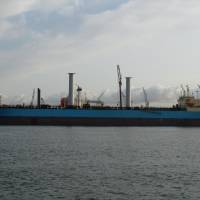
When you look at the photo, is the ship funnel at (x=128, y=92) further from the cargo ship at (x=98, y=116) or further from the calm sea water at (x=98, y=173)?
the calm sea water at (x=98, y=173)

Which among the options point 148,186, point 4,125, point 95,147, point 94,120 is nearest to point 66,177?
point 148,186

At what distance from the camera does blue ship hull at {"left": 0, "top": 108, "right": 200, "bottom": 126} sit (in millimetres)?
85438

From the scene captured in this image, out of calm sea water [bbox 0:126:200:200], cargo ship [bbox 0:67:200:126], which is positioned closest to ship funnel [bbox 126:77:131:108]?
cargo ship [bbox 0:67:200:126]

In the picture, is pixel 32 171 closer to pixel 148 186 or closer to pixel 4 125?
pixel 148 186

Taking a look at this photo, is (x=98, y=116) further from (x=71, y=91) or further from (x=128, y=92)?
(x=128, y=92)

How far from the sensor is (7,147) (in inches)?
1716

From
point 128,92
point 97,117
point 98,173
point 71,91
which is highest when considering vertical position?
point 71,91

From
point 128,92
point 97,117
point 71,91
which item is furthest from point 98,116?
point 128,92

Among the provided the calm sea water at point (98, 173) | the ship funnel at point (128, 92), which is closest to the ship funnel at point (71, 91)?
the ship funnel at point (128, 92)

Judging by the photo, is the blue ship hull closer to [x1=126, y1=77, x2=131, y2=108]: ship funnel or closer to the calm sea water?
[x1=126, y1=77, x2=131, y2=108]: ship funnel

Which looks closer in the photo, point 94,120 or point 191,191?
point 191,191

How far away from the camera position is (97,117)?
286 ft

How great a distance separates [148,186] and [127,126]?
64363 mm

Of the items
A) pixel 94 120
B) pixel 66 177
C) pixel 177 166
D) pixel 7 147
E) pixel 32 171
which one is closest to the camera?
pixel 66 177
